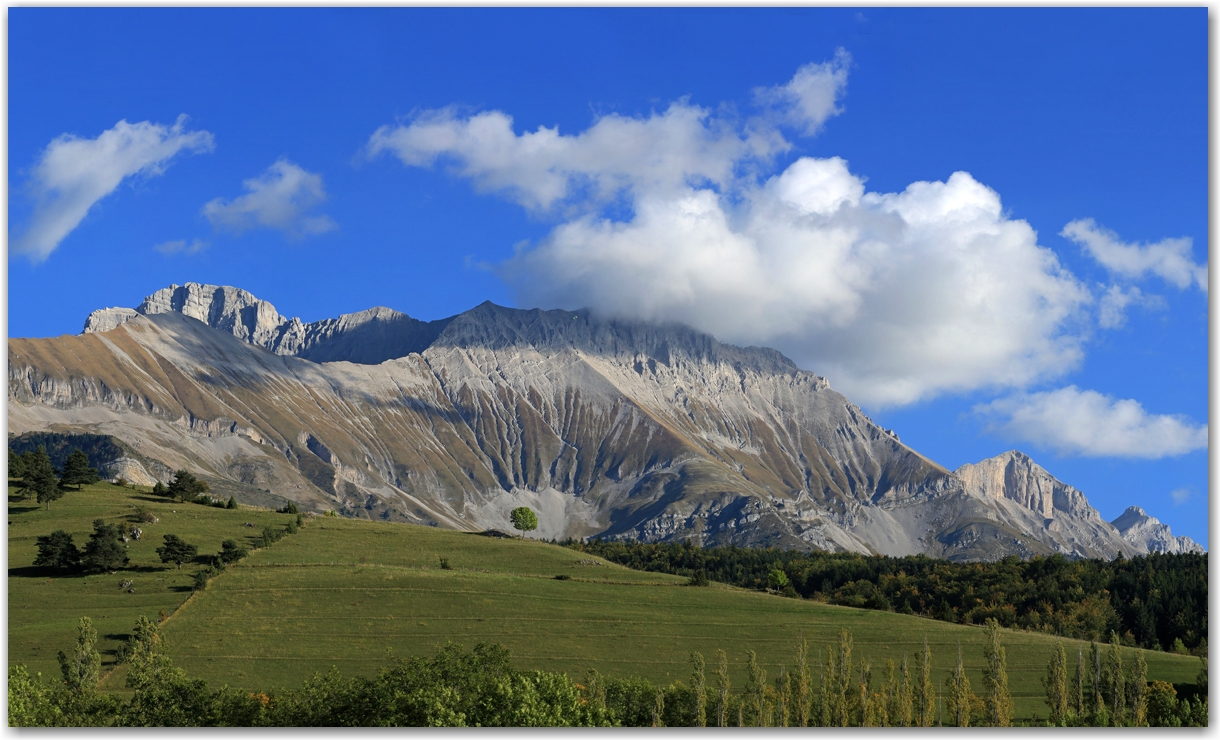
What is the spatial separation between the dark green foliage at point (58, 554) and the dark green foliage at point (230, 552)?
19.6m

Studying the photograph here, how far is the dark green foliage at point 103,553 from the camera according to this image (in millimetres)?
151750

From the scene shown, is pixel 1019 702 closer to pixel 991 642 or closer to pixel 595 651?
pixel 991 642

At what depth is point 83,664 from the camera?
335ft

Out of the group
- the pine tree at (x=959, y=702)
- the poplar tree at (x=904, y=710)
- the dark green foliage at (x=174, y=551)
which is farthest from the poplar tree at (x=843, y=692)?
the dark green foliage at (x=174, y=551)

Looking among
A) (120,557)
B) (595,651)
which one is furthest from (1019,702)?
(120,557)

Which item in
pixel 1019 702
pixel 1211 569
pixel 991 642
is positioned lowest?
pixel 1019 702

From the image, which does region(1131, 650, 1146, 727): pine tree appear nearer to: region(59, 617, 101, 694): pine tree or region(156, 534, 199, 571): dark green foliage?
region(59, 617, 101, 694): pine tree

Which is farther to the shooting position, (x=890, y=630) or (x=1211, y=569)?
(x=890, y=630)

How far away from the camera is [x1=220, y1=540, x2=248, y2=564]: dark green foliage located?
16100cm

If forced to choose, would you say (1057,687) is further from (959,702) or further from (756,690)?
(756,690)

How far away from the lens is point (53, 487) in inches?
7495

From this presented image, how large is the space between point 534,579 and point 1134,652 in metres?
87.0

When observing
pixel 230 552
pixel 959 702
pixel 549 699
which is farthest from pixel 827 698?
pixel 230 552

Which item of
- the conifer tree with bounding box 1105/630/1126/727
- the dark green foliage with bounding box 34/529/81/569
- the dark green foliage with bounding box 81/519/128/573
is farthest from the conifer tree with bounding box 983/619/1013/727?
the dark green foliage with bounding box 34/529/81/569
